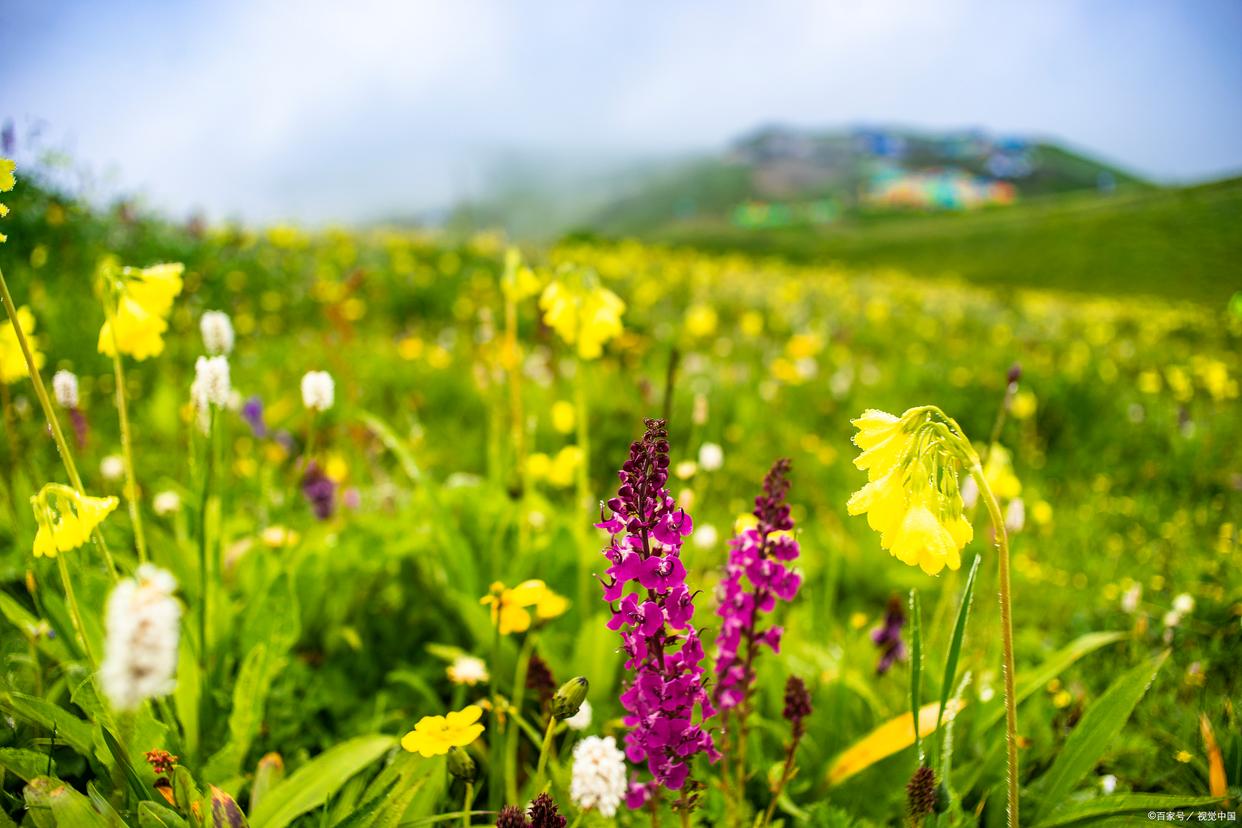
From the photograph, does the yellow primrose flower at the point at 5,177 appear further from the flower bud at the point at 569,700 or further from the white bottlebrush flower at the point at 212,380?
the flower bud at the point at 569,700

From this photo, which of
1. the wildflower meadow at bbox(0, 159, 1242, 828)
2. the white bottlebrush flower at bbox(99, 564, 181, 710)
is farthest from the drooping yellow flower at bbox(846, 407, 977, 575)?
the white bottlebrush flower at bbox(99, 564, 181, 710)

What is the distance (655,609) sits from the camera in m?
0.98

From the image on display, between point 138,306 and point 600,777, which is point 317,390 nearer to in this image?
point 138,306

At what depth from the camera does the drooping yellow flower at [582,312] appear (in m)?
1.93

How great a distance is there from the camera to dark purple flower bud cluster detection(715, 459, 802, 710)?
1.22m

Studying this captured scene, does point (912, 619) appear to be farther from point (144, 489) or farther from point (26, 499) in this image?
point (144, 489)

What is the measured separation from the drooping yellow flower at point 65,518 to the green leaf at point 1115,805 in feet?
5.65

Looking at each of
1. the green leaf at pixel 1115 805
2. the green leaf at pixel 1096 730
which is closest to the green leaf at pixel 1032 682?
the green leaf at pixel 1096 730

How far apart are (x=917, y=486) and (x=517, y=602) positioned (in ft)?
2.49

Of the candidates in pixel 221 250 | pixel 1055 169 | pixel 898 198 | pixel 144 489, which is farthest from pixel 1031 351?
pixel 1055 169

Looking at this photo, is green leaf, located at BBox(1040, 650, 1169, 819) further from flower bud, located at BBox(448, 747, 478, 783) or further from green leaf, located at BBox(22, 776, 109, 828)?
green leaf, located at BBox(22, 776, 109, 828)

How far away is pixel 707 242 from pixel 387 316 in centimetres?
5203

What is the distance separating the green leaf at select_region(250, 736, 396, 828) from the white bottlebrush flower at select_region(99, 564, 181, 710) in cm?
83

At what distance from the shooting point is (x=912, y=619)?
1.25 meters
